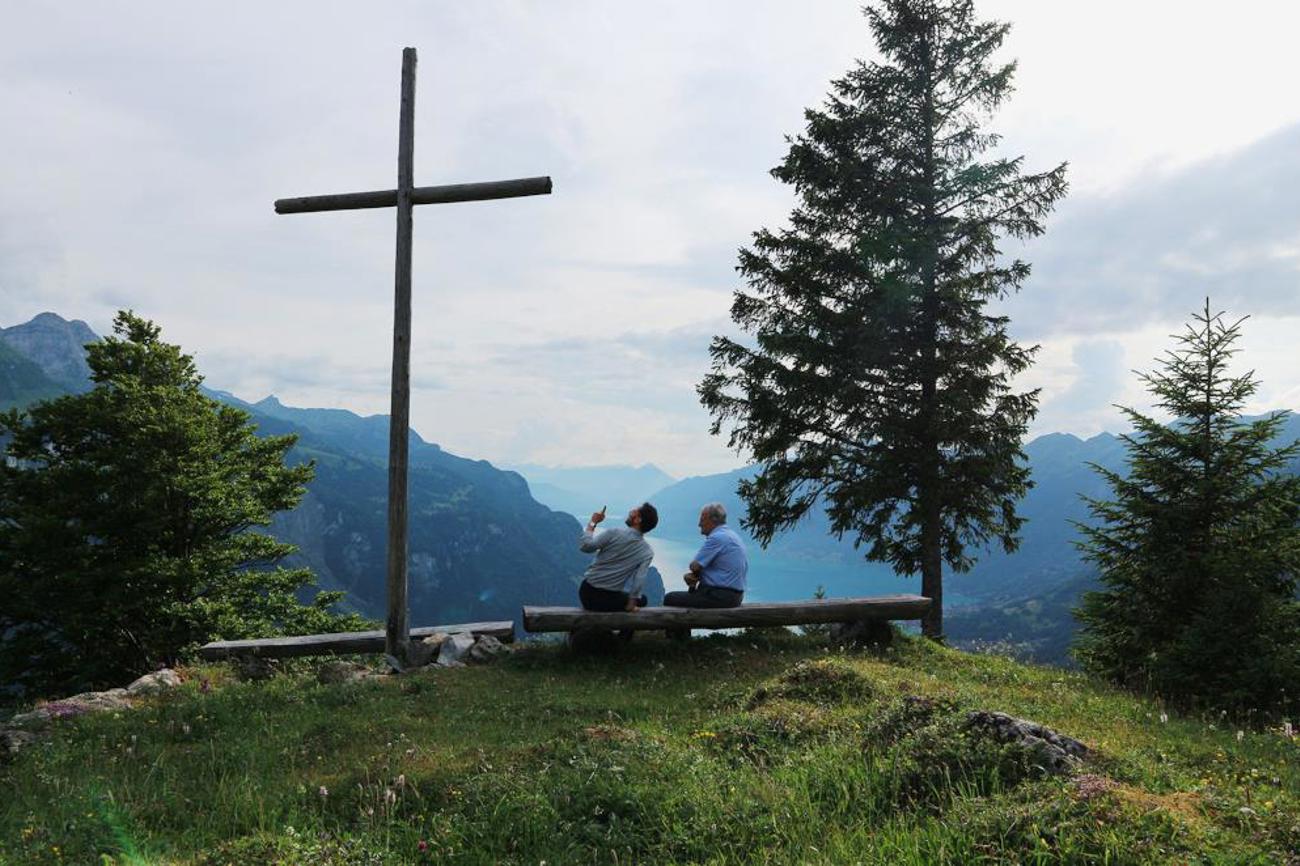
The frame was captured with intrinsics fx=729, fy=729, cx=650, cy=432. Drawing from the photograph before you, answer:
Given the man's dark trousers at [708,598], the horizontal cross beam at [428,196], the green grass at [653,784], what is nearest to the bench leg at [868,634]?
the man's dark trousers at [708,598]

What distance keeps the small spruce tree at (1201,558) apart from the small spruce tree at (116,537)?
1886 centimetres

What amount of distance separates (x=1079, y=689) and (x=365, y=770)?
8.48 metres

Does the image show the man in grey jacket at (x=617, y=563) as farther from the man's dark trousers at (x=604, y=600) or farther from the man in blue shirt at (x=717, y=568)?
the man in blue shirt at (x=717, y=568)

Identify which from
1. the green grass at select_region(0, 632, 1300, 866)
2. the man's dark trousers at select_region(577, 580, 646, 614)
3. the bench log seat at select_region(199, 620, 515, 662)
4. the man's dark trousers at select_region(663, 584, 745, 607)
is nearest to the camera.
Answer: the green grass at select_region(0, 632, 1300, 866)

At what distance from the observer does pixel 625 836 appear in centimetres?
419

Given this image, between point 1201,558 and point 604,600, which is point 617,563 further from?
point 1201,558

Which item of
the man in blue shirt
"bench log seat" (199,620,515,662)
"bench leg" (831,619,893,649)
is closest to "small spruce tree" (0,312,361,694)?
"bench log seat" (199,620,515,662)

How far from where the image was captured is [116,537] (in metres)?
19.1

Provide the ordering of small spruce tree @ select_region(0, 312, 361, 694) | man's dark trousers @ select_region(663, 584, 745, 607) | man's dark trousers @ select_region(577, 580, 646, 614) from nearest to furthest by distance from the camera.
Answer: man's dark trousers @ select_region(577, 580, 646, 614) → man's dark trousers @ select_region(663, 584, 745, 607) → small spruce tree @ select_region(0, 312, 361, 694)

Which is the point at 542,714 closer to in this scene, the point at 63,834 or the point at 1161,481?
the point at 63,834

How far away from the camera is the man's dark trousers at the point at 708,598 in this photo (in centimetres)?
1049

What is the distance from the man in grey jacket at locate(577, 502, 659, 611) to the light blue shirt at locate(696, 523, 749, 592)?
876 mm

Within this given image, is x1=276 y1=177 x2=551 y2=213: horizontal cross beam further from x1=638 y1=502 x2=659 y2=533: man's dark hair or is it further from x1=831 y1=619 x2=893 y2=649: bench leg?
x1=831 y1=619 x2=893 y2=649: bench leg

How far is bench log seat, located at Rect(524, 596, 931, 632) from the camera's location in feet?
33.0
